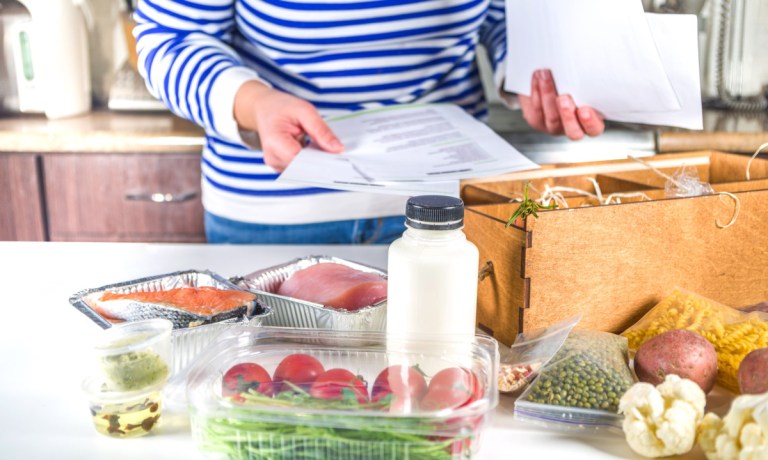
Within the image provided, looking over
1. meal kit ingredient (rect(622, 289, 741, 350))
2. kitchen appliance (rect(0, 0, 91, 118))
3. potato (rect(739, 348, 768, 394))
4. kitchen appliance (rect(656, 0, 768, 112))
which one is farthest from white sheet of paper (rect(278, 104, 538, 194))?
kitchen appliance (rect(656, 0, 768, 112))

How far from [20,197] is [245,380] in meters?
1.68

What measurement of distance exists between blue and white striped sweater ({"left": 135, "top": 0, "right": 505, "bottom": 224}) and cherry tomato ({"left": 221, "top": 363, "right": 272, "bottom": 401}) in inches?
23.2

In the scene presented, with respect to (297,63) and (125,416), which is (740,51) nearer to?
(297,63)

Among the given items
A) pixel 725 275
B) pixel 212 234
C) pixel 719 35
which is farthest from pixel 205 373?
pixel 719 35

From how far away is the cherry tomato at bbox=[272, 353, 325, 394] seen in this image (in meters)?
0.65

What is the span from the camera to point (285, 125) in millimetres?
1081

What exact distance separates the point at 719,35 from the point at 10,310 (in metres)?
2.17

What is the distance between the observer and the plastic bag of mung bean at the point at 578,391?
699mm

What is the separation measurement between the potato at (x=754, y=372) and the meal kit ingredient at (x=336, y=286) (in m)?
0.36

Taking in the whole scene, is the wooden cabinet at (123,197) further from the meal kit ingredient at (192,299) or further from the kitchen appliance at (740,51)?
the kitchen appliance at (740,51)

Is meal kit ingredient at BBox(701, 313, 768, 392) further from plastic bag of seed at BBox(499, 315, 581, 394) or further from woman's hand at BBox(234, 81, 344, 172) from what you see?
woman's hand at BBox(234, 81, 344, 172)

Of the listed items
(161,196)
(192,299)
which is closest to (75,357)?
(192,299)

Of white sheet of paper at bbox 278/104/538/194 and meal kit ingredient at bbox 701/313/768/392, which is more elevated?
white sheet of paper at bbox 278/104/538/194

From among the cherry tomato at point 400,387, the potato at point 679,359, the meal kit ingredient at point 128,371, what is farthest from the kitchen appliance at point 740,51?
the meal kit ingredient at point 128,371
